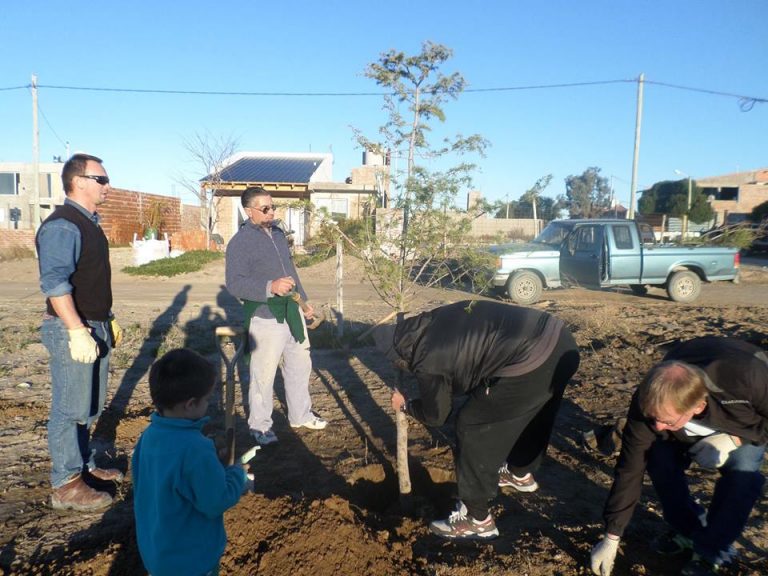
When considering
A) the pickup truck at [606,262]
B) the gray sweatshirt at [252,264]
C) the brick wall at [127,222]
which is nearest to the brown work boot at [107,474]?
the gray sweatshirt at [252,264]

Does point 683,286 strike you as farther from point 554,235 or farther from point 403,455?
point 403,455

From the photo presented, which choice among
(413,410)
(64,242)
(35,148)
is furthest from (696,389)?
(35,148)

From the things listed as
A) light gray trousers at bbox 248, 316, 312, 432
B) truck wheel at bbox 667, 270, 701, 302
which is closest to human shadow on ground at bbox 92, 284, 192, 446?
light gray trousers at bbox 248, 316, 312, 432

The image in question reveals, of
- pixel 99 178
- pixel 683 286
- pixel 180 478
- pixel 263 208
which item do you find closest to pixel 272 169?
pixel 683 286

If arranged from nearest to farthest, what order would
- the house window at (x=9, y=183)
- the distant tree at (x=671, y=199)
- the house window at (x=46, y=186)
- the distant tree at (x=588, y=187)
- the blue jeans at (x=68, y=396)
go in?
the blue jeans at (x=68, y=396)
the distant tree at (x=671, y=199)
the house window at (x=46, y=186)
the house window at (x=9, y=183)
the distant tree at (x=588, y=187)

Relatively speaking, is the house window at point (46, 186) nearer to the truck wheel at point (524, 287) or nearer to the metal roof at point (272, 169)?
the metal roof at point (272, 169)

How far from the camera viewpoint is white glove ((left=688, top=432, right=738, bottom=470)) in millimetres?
2684

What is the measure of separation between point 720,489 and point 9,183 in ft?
131

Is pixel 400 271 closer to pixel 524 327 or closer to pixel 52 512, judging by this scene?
pixel 524 327

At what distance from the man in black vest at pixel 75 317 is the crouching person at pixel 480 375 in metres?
1.63

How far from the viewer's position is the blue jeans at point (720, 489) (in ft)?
8.75

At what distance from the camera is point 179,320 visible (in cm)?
964

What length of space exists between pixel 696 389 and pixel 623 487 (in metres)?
0.64

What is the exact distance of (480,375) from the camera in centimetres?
302
